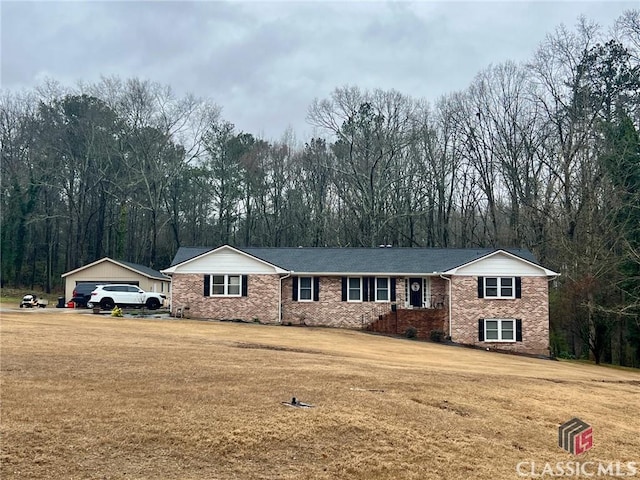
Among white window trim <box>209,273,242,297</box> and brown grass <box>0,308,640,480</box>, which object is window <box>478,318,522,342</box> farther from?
brown grass <box>0,308,640,480</box>

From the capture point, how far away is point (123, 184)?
54031 mm

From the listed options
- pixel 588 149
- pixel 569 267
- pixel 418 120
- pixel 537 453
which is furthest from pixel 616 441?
pixel 418 120

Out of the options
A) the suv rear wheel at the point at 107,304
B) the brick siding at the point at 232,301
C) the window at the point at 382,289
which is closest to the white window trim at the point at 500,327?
the window at the point at 382,289

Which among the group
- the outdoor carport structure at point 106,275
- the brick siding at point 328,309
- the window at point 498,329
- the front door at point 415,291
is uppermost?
the outdoor carport structure at point 106,275

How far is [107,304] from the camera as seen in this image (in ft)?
121

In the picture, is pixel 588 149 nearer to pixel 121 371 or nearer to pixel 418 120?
pixel 418 120

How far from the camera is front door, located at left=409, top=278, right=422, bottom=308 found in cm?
3481

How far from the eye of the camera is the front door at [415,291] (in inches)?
1371

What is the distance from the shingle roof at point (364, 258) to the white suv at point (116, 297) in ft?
12.6

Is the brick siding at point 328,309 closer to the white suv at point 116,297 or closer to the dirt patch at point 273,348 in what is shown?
the white suv at point 116,297

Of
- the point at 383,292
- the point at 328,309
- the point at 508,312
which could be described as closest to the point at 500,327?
the point at 508,312

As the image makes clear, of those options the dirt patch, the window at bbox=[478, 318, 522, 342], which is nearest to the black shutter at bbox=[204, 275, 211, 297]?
the dirt patch

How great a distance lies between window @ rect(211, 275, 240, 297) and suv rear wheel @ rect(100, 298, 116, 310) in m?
6.92

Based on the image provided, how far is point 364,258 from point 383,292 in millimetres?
2660
